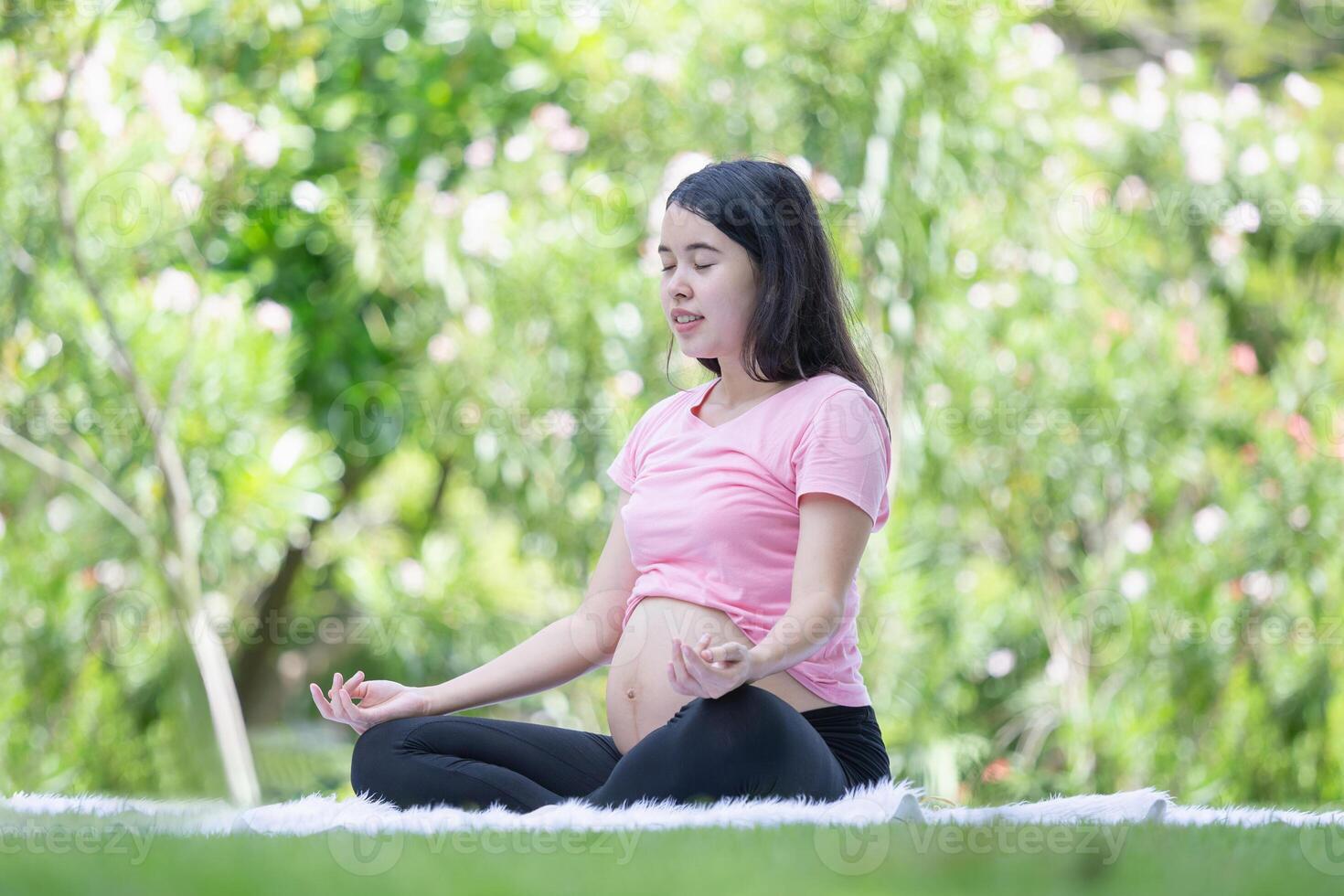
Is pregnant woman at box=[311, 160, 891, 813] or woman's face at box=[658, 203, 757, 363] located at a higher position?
woman's face at box=[658, 203, 757, 363]

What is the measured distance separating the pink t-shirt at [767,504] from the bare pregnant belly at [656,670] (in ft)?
0.05

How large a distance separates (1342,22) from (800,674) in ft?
21.2

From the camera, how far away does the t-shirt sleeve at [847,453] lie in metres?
1.96

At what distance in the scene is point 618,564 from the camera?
230cm

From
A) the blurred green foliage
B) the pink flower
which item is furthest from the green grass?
the pink flower

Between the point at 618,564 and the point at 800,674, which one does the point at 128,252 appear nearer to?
the point at 618,564

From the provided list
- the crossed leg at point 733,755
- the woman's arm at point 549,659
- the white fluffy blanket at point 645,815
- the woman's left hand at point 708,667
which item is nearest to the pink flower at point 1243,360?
the white fluffy blanket at point 645,815

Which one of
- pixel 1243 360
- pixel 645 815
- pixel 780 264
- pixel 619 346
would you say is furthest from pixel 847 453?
pixel 1243 360

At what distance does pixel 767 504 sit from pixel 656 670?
0.29 meters

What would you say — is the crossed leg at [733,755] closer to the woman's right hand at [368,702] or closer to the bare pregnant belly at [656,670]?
the bare pregnant belly at [656,670]

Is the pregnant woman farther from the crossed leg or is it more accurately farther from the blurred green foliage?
the blurred green foliage

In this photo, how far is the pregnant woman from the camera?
6.40 feet

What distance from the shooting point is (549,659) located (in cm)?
224

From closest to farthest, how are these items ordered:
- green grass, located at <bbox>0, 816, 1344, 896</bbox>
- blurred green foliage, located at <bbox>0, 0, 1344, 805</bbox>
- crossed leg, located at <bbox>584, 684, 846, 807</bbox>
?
green grass, located at <bbox>0, 816, 1344, 896</bbox>
crossed leg, located at <bbox>584, 684, 846, 807</bbox>
blurred green foliage, located at <bbox>0, 0, 1344, 805</bbox>
